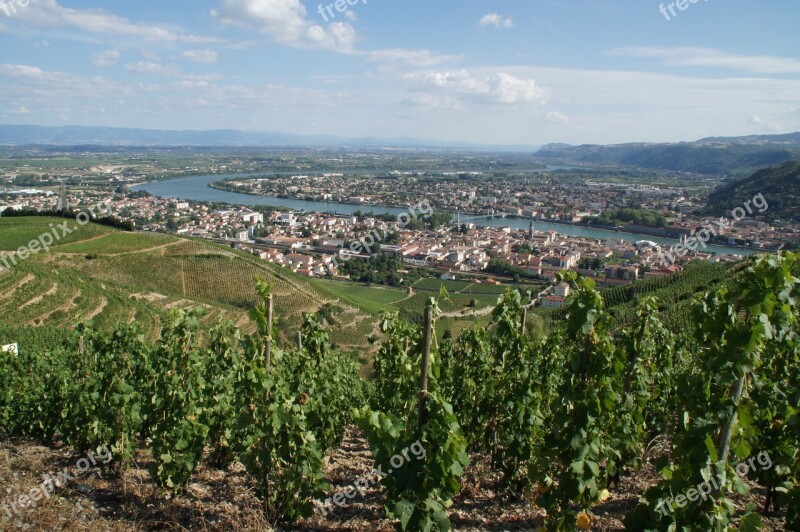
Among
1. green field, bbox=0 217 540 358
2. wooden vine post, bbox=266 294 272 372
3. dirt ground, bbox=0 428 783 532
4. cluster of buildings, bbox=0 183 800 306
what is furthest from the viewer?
cluster of buildings, bbox=0 183 800 306

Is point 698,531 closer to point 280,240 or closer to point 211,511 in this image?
point 211,511

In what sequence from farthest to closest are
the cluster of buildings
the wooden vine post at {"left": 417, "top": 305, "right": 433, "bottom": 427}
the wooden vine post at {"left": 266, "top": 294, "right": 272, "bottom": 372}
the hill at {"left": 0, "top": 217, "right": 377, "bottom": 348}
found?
the cluster of buildings, the hill at {"left": 0, "top": 217, "right": 377, "bottom": 348}, the wooden vine post at {"left": 266, "top": 294, "right": 272, "bottom": 372}, the wooden vine post at {"left": 417, "top": 305, "right": 433, "bottom": 427}

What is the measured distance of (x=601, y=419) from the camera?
4.16 metres

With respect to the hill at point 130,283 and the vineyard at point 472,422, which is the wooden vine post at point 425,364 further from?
the hill at point 130,283

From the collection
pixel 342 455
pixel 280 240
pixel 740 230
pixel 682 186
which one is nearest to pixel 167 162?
pixel 280 240

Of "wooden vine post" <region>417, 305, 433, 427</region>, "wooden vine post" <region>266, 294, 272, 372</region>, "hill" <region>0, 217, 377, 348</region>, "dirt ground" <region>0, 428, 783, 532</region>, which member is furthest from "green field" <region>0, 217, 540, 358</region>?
"wooden vine post" <region>417, 305, 433, 427</region>

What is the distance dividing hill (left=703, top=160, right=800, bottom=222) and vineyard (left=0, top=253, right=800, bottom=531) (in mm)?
74125

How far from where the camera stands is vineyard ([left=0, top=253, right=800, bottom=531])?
319 centimetres

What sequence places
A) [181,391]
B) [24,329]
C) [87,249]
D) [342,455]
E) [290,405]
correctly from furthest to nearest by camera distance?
[87,249] → [24,329] → [342,455] → [181,391] → [290,405]

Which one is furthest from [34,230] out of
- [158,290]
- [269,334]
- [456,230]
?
[456,230]

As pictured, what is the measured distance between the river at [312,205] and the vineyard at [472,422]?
60310 mm

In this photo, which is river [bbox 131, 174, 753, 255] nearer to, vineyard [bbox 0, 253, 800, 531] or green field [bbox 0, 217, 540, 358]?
green field [bbox 0, 217, 540, 358]

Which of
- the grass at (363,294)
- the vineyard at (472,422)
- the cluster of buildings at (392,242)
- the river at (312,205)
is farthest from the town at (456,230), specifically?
the vineyard at (472,422)

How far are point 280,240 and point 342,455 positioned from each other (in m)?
57.9
